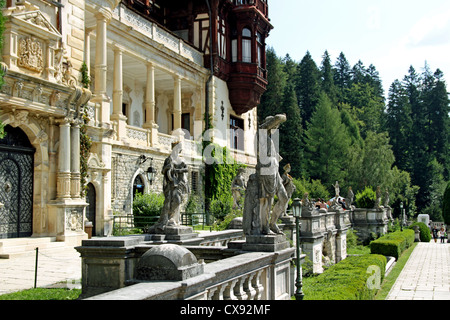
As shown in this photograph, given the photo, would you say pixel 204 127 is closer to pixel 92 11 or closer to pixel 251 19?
pixel 251 19

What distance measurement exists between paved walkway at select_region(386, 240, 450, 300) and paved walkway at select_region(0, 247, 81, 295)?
30.7 ft

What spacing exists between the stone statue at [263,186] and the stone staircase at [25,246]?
781cm

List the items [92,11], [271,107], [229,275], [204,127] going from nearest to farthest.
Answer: [229,275] < [92,11] < [204,127] < [271,107]

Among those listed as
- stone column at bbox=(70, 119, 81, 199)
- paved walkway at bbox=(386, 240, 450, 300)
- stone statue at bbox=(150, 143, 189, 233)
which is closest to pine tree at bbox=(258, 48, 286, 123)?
paved walkway at bbox=(386, 240, 450, 300)

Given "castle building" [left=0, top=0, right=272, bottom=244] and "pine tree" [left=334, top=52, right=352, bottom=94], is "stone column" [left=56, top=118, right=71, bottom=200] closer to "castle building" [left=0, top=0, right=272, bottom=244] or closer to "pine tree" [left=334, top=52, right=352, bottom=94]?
"castle building" [left=0, top=0, right=272, bottom=244]

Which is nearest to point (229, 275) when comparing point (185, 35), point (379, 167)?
point (185, 35)

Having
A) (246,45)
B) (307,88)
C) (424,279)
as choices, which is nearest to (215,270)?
(424,279)

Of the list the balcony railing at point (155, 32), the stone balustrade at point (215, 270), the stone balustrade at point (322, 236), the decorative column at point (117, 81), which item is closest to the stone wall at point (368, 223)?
the stone balustrade at point (322, 236)

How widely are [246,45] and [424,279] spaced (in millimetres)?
20310

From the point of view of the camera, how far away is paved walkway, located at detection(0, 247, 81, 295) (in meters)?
9.00

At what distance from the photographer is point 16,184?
14164mm

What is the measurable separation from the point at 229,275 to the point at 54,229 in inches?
421

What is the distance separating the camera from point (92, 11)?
1933cm

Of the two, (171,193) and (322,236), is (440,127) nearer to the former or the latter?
(322,236)
